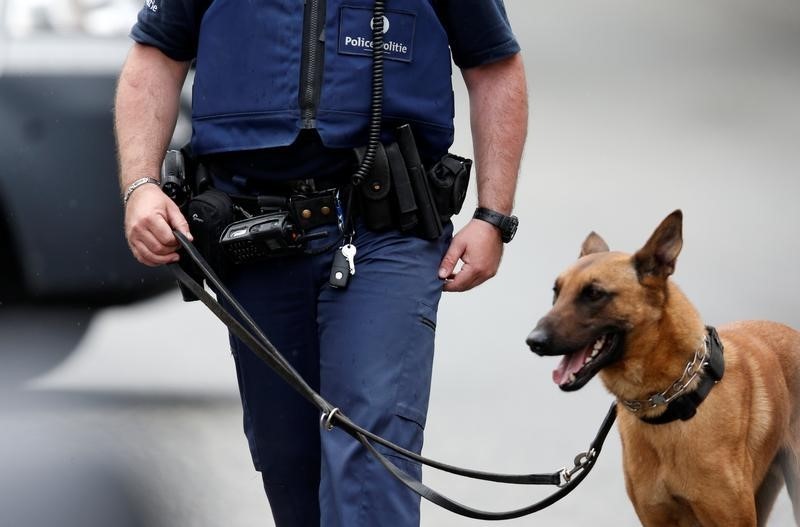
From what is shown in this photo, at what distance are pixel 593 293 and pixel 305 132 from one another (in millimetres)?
697

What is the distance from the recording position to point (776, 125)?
5031 millimetres

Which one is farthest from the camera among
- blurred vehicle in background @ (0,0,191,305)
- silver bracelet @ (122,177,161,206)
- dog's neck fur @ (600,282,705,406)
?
blurred vehicle in background @ (0,0,191,305)

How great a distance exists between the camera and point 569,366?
9.04 ft

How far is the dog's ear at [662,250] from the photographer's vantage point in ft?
9.04

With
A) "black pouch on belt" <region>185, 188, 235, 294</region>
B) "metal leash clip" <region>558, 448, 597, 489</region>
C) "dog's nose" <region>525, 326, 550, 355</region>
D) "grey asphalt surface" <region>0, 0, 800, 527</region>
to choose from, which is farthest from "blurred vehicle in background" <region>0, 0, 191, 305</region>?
"metal leash clip" <region>558, 448, 597, 489</region>

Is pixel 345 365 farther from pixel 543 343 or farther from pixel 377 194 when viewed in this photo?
pixel 543 343

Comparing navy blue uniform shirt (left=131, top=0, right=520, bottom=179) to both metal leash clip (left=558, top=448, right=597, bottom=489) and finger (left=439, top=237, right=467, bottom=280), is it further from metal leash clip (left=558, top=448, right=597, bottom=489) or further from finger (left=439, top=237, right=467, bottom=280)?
metal leash clip (left=558, top=448, right=597, bottom=489)

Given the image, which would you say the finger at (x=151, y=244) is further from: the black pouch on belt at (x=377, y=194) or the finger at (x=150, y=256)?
the black pouch on belt at (x=377, y=194)

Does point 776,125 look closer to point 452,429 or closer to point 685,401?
point 452,429

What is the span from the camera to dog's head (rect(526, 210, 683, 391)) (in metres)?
2.74

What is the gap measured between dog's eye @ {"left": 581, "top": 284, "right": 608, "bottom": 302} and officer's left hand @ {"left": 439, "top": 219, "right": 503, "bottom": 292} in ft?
0.92

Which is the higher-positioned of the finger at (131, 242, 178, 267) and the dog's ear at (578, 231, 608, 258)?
the finger at (131, 242, 178, 267)

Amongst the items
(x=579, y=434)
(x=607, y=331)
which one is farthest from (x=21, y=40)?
(x=607, y=331)

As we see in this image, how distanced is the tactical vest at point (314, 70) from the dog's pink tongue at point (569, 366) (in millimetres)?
560
